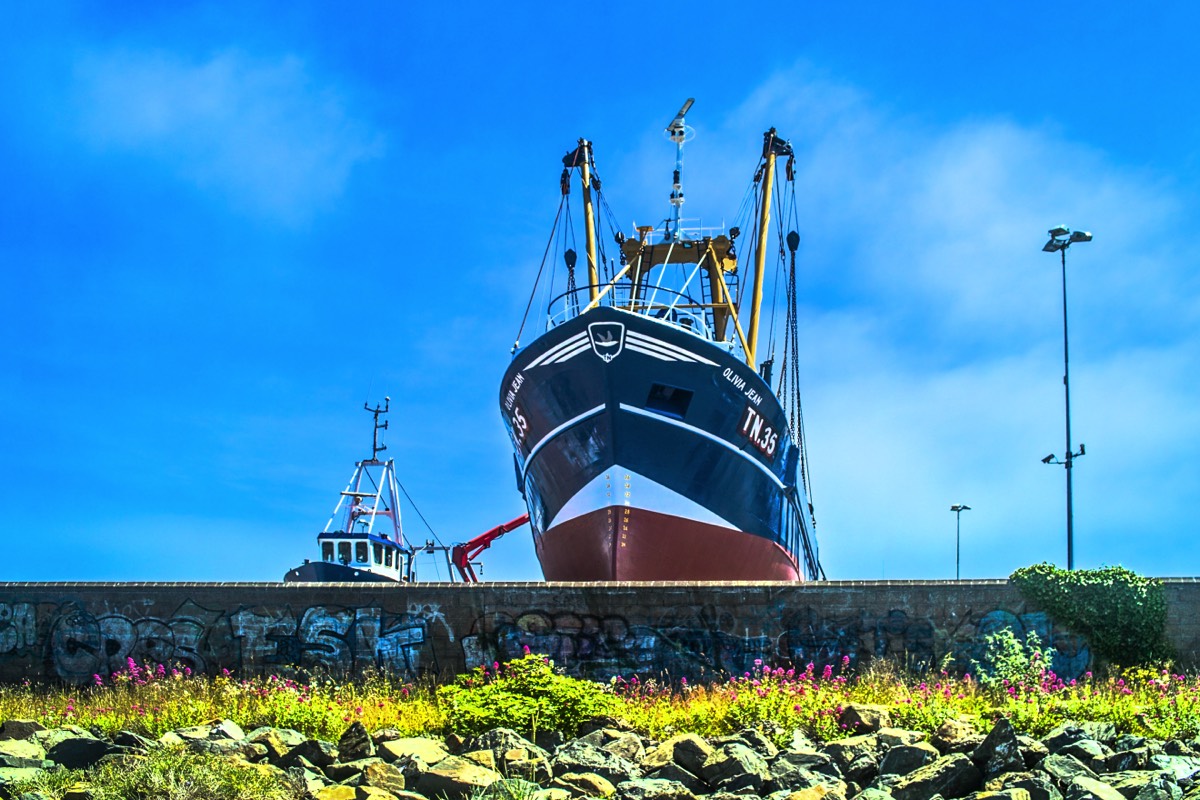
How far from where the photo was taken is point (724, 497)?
24750mm

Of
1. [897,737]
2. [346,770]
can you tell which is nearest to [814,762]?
[897,737]

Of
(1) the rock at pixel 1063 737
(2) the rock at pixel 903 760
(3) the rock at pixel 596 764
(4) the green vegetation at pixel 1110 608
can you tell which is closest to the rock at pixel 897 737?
(2) the rock at pixel 903 760

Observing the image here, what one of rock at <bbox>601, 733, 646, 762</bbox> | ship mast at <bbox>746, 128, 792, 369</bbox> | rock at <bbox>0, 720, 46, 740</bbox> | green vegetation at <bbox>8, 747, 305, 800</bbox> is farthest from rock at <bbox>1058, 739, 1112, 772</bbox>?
ship mast at <bbox>746, 128, 792, 369</bbox>

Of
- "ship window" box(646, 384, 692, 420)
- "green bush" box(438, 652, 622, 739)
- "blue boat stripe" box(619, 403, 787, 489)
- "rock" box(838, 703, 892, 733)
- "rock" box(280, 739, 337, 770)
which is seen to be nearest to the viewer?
"rock" box(280, 739, 337, 770)

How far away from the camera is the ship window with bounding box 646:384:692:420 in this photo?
24109 millimetres

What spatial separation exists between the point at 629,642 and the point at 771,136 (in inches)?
878

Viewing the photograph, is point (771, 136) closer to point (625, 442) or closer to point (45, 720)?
point (625, 442)

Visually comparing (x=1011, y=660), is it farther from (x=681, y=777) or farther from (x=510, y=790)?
(x=510, y=790)

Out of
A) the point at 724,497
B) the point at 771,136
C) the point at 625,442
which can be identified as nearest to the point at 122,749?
the point at 625,442

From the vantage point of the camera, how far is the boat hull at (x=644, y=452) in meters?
23.3

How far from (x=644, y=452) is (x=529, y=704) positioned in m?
11.0

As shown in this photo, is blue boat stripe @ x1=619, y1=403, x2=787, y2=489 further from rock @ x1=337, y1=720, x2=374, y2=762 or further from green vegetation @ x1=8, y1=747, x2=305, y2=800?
green vegetation @ x1=8, y1=747, x2=305, y2=800

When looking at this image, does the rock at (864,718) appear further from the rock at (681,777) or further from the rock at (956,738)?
the rock at (681,777)

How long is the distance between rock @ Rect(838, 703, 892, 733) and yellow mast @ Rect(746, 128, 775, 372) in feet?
64.8
